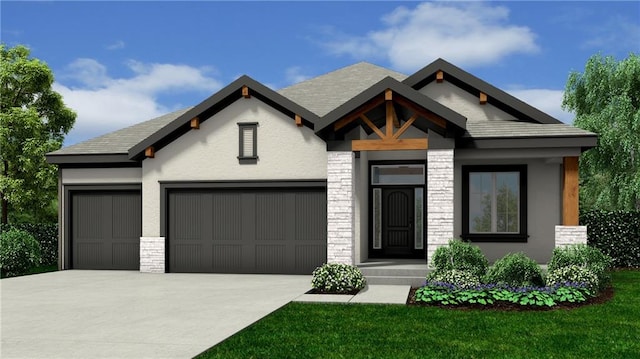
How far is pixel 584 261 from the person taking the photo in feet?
40.9

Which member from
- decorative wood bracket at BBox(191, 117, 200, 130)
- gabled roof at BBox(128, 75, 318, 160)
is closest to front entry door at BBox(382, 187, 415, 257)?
gabled roof at BBox(128, 75, 318, 160)

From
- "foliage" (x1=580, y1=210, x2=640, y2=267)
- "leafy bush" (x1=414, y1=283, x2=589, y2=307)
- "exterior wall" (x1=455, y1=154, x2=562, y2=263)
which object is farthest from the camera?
"foliage" (x1=580, y1=210, x2=640, y2=267)

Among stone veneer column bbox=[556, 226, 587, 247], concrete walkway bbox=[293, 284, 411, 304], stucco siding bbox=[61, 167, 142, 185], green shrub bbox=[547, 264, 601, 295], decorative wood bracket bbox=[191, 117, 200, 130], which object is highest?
decorative wood bracket bbox=[191, 117, 200, 130]

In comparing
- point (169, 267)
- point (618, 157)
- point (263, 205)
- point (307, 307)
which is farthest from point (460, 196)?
point (618, 157)

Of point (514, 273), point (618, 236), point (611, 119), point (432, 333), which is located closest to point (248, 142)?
point (514, 273)

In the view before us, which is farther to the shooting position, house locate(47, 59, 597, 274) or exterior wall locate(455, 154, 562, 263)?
exterior wall locate(455, 154, 562, 263)

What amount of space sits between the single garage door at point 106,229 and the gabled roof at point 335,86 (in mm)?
5991

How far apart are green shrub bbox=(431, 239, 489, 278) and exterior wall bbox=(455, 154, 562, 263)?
3.41 m

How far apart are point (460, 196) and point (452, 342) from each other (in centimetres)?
858

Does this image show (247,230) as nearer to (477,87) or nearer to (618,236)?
(477,87)

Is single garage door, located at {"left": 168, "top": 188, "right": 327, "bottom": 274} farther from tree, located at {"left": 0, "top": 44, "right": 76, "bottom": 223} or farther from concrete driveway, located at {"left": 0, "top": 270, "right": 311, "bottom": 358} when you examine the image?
tree, located at {"left": 0, "top": 44, "right": 76, "bottom": 223}

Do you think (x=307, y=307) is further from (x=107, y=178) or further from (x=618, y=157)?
(x=618, y=157)

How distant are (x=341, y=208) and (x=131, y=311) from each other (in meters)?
5.69

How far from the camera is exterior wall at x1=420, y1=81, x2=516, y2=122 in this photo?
16500mm
